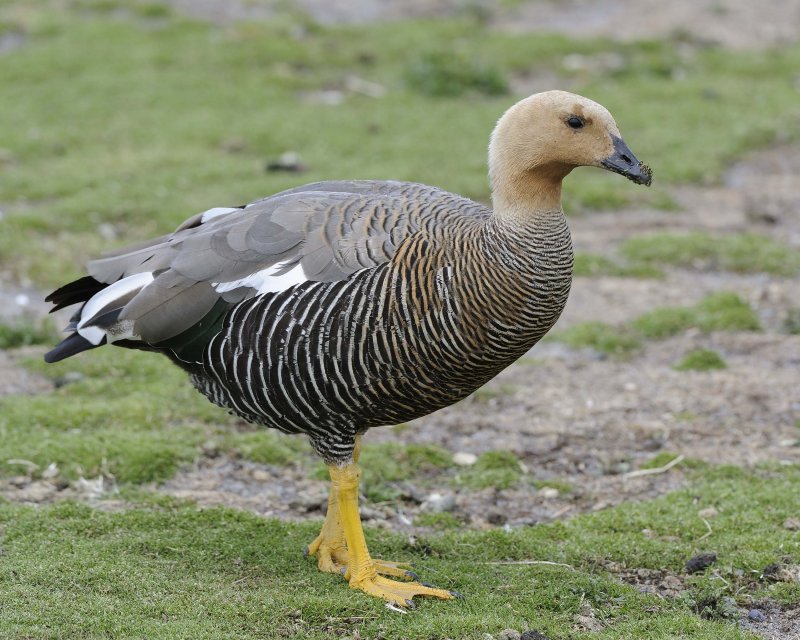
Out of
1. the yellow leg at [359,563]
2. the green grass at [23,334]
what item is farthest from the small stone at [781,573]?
the green grass at [23,334]

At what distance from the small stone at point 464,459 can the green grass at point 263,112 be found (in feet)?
14.0

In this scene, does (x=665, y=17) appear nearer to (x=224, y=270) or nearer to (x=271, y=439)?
(x=271, y=439)

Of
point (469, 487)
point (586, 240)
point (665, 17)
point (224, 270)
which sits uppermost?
point (665, 17)

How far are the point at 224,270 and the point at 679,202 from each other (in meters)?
7.86

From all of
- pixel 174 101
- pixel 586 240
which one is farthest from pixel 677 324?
pixel 174 101

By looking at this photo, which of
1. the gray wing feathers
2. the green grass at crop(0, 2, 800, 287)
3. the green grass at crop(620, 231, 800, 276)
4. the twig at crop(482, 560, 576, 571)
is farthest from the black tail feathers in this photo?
the green grass at crop(620, 231, 800, 276)

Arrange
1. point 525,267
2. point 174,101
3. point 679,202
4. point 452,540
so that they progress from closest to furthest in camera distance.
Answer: point 525,267, point 452,540, point 679,202, point 174,101

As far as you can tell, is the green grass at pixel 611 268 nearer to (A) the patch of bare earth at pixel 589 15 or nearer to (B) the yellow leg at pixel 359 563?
(B) the yellow leg at pixel 359 563

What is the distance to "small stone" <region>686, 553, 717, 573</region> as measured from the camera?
636cm

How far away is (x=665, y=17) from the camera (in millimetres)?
18844

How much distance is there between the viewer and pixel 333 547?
21.1 feet

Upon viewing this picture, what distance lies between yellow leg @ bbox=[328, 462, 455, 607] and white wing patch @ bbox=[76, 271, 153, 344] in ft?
4.62

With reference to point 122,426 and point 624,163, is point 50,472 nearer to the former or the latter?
point 122,426

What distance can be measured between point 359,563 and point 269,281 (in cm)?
156
